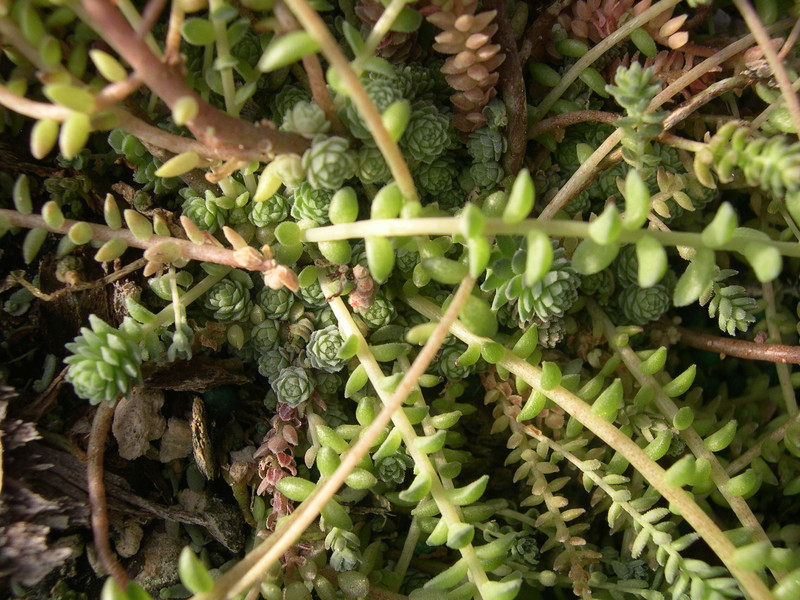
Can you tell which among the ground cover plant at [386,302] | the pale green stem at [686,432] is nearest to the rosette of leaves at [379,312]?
the ground cover plant at [386,302]

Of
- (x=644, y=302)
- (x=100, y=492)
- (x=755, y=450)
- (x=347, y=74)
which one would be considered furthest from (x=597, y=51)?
(x=100, y=492)

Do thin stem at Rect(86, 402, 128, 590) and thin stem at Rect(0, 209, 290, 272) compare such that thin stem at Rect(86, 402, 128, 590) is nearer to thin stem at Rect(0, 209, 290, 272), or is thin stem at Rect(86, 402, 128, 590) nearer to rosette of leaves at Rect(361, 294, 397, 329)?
thin stem at Rect(0, 209, 290, 272)

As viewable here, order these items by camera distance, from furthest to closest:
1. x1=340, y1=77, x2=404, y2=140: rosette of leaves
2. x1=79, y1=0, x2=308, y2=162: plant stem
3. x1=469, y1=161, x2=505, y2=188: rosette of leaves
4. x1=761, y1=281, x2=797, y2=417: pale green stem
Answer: x1=761, y1=281, x2=797, y2=417: pale green stem, x1=469, y1=161, x2=505, y2=188: rosette of leaves, x1=340, y1=77, x2=404, y2=140: rosette of leaves, x1=79, y1=0, x2=308, y2=162: plant stem

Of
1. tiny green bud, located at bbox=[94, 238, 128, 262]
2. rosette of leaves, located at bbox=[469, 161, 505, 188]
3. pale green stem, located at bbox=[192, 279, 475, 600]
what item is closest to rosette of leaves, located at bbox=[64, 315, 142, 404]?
tiny green bud, located at bbox=[94, 238, 128, 262]

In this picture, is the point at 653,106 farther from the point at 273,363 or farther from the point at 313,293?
the point at 273,363

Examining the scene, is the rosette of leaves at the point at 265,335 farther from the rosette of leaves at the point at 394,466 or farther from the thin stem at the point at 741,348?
the thin stem at the point at 741,348

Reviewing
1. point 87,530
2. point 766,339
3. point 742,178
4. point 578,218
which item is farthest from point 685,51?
point 87,530

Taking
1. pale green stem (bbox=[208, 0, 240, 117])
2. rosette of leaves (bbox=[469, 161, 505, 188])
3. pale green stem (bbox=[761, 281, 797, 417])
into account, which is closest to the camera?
pale green stem (bbox=[208, 0, 240, 117])
